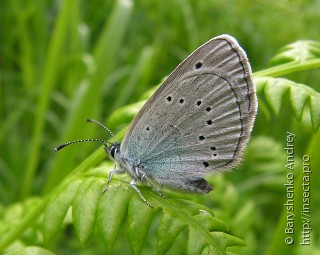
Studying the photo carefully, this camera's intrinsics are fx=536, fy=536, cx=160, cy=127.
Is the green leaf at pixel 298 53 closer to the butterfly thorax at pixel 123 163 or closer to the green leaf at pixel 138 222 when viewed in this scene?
the butterfly thorax at pixel 123 163

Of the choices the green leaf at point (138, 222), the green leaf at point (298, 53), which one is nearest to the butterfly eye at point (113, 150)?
the green leaf at point (138, 222)

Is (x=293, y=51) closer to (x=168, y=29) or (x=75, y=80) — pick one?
(x=75, y=80)

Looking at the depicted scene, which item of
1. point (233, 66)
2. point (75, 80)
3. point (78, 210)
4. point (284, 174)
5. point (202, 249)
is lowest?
point (284, 174)

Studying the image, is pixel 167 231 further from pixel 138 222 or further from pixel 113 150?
pixel 113 150

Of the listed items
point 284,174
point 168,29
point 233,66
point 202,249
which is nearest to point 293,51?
point 233,66

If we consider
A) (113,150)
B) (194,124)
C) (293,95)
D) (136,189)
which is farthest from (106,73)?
(293,95)

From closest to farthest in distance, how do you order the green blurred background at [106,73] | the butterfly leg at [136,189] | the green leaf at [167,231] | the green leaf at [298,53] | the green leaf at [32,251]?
the green leaf at [167,231] → the butterfly leg at [136,189] → the green leaf at [32,251] → the green leaf at [298,53] → the green blurred background at [106,73]

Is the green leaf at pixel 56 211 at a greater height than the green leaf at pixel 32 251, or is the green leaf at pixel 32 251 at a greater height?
the green leaf at pixel 56 211
